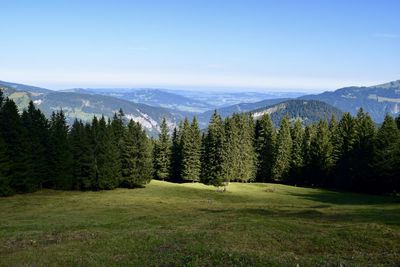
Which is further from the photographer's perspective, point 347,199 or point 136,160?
point 136,160

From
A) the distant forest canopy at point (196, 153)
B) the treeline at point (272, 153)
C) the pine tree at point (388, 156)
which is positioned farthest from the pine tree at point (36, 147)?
the pine tree at point (388, 156)

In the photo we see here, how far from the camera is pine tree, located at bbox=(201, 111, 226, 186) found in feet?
310

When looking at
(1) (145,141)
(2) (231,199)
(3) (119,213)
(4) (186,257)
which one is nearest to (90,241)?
(4) (186,257)

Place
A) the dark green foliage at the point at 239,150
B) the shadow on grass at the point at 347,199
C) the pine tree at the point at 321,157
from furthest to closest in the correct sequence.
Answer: the dark green foliage at the point at 239,150 → the pine tree at the point at 321,157 → the shadow on grass at the point at 347,199

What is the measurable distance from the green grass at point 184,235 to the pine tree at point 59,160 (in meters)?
15.9

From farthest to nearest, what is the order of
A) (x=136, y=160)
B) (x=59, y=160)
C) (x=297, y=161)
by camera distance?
(x=297, y=161) < (x=136, y=160) < (x=59, y=160)

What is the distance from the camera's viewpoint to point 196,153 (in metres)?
98.5

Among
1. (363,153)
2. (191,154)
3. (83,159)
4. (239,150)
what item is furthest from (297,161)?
(83,159)

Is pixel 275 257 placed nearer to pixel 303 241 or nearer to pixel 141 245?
pixel 303 241

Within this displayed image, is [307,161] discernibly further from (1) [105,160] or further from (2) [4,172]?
(2) [4,172]

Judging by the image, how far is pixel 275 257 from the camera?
22547 millimetres

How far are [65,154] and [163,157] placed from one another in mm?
31053

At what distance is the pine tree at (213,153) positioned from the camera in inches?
3720

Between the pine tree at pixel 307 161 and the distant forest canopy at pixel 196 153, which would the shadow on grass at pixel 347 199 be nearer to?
the distant forest canopy at pixel 196 153
